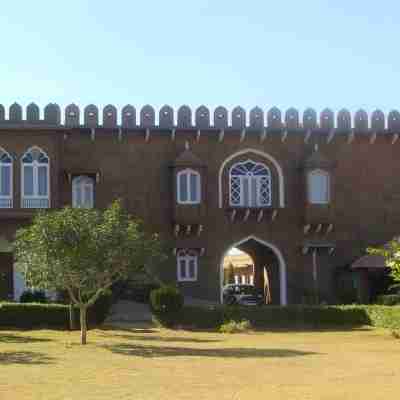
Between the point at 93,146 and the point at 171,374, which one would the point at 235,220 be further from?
the point at 171,374

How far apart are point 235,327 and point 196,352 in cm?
737

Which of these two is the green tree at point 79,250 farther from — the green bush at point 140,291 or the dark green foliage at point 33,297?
the green bush at point 140,291

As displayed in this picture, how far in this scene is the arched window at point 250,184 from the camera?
34938 mm

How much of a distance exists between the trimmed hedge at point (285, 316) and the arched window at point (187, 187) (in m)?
7.63

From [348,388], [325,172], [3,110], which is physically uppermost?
[3,110]

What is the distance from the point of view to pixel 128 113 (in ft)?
112

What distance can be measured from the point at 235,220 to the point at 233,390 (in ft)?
74.0

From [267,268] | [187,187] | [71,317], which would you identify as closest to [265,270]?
[267,268]

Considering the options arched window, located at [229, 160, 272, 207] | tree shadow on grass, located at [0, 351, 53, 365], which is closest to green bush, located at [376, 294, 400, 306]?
arched window, located at [229, 160, 272, 207]

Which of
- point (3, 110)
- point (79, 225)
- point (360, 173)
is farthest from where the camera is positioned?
point (360, 173)

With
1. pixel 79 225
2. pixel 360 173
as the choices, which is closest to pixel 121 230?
pixel 79 225

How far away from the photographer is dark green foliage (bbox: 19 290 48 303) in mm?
29031

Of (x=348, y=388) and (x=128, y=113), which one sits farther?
(x=128, y=113)

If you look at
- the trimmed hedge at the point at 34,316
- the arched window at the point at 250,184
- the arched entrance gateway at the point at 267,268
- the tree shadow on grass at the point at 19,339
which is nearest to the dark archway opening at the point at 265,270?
the arched entrance gateway at the point at 267,268
